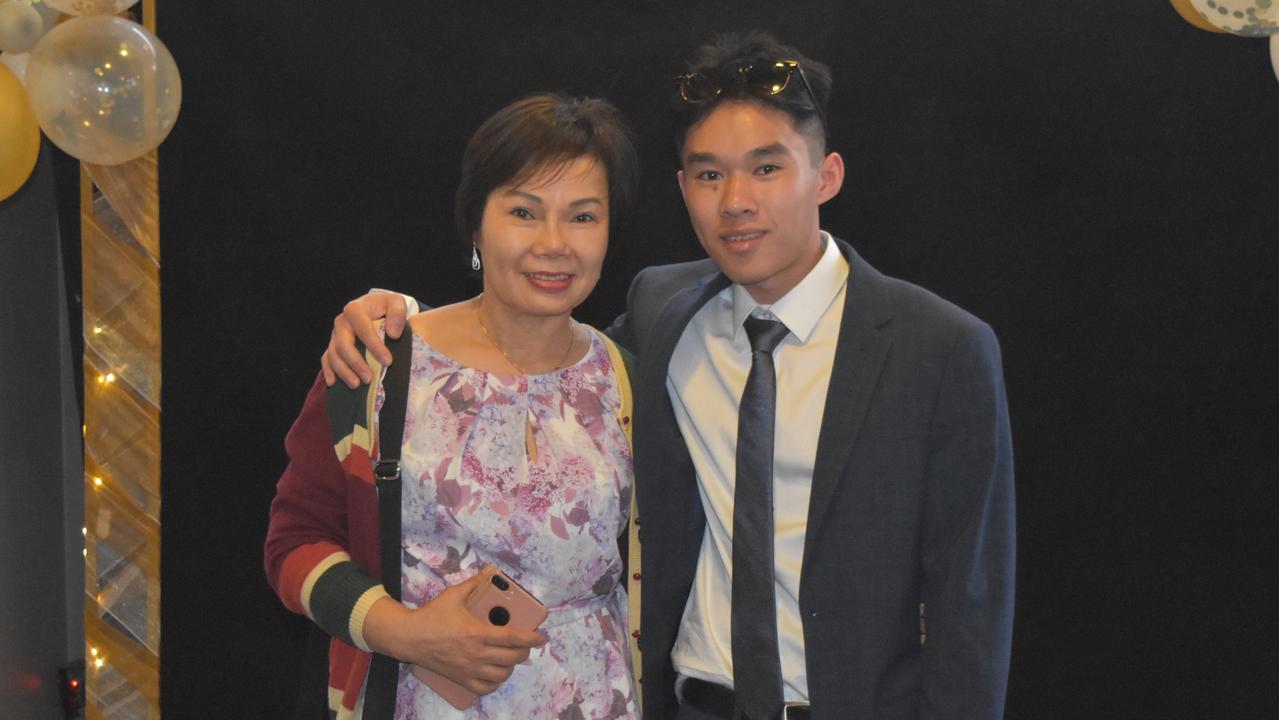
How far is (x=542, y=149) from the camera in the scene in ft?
6.66

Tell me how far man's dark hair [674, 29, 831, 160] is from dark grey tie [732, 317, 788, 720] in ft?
1.65

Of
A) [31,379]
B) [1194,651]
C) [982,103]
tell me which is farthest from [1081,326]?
[31,379]

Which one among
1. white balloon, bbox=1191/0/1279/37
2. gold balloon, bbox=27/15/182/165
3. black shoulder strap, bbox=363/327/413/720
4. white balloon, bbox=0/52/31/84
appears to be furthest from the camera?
white balloon, bbox=0/52/31/84

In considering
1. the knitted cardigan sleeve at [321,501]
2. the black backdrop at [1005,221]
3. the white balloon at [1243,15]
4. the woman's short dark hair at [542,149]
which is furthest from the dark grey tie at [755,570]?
the black backdrop at [1005,221]

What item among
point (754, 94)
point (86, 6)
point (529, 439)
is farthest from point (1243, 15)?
point (86, 6)

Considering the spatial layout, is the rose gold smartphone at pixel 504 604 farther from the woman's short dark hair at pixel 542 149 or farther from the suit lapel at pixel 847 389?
the woman's short dark hair at pixel 542 149

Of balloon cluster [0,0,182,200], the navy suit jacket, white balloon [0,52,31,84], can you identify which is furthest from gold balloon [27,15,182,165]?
the navy suit jacket

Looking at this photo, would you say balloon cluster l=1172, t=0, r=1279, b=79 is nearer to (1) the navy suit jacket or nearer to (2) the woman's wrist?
(1) the navy suit jacket

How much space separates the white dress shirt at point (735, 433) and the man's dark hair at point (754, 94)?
0.23 m

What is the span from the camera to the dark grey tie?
195cm

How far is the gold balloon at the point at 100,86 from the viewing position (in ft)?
9.25

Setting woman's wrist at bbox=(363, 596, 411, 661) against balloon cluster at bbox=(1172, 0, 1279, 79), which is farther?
balloon cluster at bbox=(1172, 0, 1279, 79)

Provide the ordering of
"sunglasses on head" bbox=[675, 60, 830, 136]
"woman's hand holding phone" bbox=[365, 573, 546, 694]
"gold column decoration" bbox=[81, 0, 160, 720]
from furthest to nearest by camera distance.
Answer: "gold column decoration" bbox=[81, 0, 160, 720] < "sunglasses on head" bbox=[675, 60, 830, 136] < "woman's hand holding phone" bbox=[365, 573, 546, 694]

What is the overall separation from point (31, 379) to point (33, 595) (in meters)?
0.70
